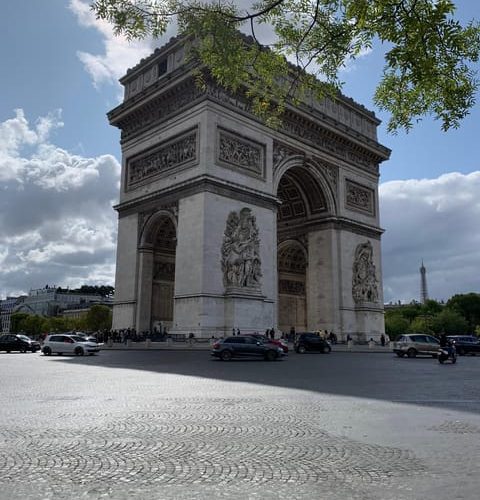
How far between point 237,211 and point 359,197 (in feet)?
47.8

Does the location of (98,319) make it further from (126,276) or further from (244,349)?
(244,349)

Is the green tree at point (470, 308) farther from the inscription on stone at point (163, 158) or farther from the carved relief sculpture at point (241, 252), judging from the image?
the inscription on stone at point (163, 158)

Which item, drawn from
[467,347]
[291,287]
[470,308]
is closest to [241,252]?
[291,287]

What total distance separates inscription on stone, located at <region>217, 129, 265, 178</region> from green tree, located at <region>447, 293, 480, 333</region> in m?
66.8

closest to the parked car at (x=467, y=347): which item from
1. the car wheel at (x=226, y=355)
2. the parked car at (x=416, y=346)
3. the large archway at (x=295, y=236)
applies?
the parked car at (x=416, y=346)

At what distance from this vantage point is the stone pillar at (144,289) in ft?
107

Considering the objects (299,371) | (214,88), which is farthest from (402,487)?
(214,88)

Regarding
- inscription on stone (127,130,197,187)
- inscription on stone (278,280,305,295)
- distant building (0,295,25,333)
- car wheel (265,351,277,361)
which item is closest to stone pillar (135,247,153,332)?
inscription on stone (127,130,197,187)

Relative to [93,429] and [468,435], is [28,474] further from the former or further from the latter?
[468,435]

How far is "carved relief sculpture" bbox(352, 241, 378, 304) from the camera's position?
38.2m

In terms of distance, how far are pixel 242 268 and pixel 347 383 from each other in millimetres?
17501

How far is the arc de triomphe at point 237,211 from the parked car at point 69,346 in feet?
16.3

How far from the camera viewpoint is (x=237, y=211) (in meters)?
30.4

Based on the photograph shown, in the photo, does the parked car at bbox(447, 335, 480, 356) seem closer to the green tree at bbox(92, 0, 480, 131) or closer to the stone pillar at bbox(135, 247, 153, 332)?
the stone pillar at bbox(135, 247, 153, 332)
